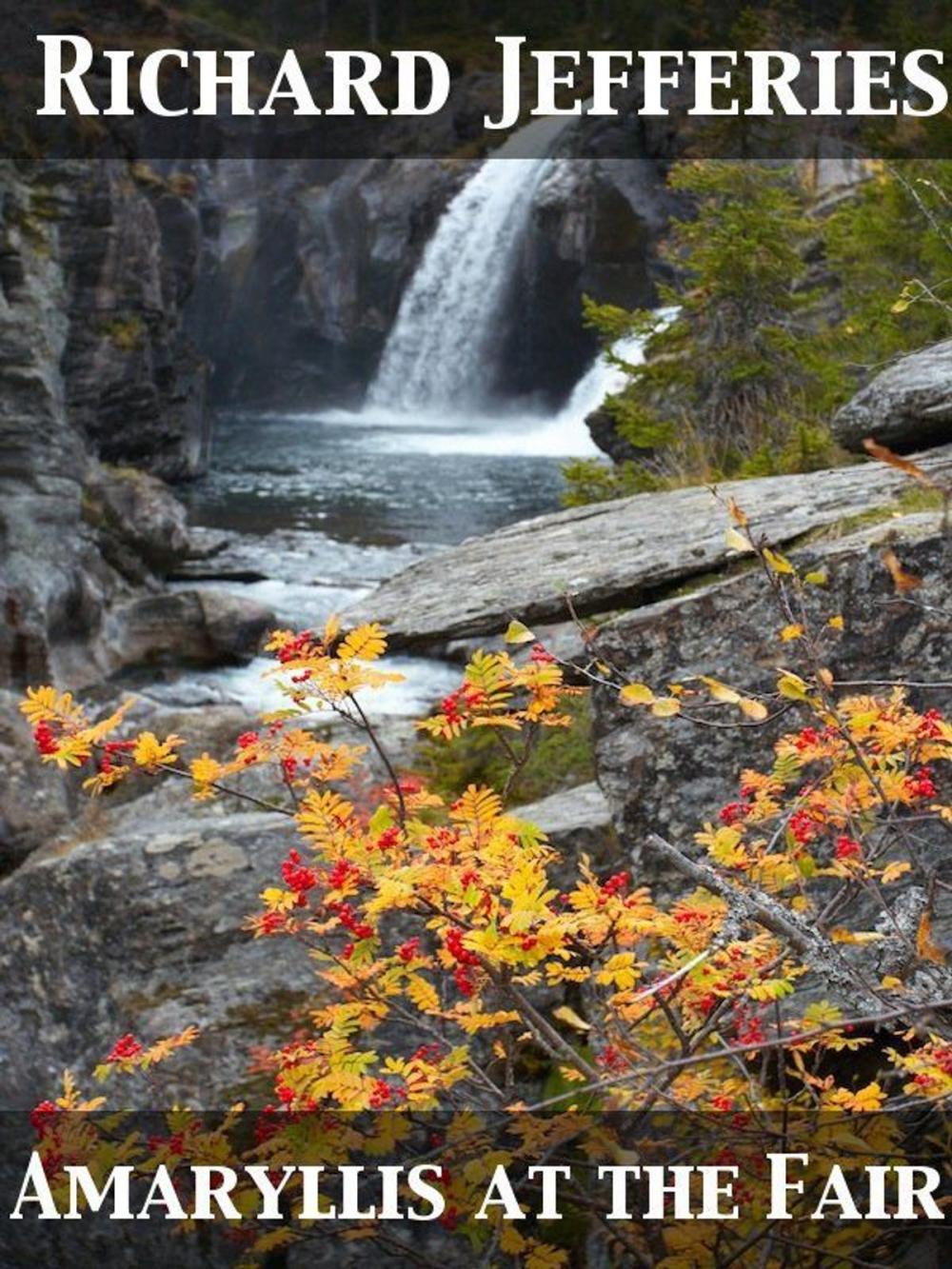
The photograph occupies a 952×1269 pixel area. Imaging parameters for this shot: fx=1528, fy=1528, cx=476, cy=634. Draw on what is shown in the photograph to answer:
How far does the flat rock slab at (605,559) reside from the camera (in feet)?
17.8

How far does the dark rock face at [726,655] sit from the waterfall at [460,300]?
95.2 feet

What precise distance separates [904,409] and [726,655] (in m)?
1.45

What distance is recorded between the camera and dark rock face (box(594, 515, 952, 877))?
5070 millimetres

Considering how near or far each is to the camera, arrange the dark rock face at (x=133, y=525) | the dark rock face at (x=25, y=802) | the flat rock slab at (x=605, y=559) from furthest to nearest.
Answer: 1. the dark rock face at (x=133, y=525)
2. the dark rock face at (x=25, y=802)
3. the flat rock slab at (x=605, y=559)

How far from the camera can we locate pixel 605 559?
226 inches

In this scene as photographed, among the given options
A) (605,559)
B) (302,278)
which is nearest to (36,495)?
(605,559)

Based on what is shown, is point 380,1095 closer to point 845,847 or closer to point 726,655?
point 845,847

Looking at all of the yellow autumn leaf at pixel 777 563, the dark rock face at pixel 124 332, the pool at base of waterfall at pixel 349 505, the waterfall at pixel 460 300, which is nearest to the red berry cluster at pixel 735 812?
the yellow autumn leaf at pixel 777 563

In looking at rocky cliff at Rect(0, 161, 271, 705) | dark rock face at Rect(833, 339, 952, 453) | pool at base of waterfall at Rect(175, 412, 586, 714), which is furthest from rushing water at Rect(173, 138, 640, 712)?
dark rock face at Rect(833, 339, 952, 453)

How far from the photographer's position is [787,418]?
10.0 m

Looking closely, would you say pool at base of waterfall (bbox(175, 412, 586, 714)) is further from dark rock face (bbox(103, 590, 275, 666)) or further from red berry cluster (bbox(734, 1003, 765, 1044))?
red berry cluster (bbox(734, 1003, 765, 1044))

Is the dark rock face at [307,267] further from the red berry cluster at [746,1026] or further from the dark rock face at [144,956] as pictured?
the red berry cluster at [746,1026]

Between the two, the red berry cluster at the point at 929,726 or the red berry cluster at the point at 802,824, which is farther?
the red berry cluster at the point at 802,824

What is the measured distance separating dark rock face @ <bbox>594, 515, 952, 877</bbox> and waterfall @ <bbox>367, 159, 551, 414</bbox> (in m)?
29.0
